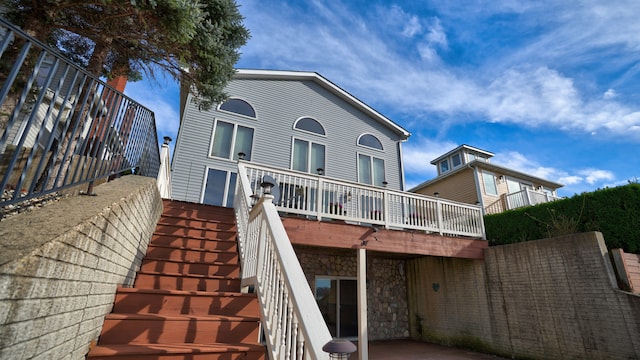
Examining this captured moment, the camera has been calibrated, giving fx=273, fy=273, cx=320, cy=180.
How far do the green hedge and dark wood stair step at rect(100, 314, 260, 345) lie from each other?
24.4 feet

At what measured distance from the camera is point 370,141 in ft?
34.8

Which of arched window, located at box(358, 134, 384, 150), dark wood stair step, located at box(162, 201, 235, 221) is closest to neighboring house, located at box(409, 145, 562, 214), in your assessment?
arched window, located at box(358, 134, 384, 150)

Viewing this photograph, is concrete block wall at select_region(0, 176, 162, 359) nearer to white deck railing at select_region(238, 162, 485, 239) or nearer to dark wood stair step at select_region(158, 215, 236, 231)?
dark wood stair step at select_region(158, 215, 236, 231)

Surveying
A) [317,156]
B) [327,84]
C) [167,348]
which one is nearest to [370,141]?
[317,156]

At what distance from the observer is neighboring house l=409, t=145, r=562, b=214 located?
1194cm

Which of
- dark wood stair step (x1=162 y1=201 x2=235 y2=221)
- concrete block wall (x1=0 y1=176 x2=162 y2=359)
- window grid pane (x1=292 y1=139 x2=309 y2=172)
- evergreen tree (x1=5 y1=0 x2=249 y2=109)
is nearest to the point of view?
concrete block wall (x1=0 y1=176 x2=162 y2=359)

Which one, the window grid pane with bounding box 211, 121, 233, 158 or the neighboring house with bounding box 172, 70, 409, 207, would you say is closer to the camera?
the neighboring house with bounding box 172, 70, 409, 207

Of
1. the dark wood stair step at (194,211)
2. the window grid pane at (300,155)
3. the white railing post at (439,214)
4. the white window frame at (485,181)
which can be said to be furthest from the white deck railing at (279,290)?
the white window frame at (485,181)

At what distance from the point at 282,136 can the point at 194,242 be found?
19.1ft

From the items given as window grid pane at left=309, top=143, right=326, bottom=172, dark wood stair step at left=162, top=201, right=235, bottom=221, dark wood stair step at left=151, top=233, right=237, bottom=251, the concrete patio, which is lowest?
the concrete patio

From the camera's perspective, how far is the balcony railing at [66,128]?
4.63 feet

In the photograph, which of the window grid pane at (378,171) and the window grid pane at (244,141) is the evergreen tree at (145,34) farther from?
the window grid pane at (378,171)

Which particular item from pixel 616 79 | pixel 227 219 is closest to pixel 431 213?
pixel 227 219

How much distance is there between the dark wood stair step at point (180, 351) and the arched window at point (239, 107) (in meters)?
7.39
